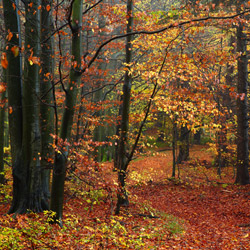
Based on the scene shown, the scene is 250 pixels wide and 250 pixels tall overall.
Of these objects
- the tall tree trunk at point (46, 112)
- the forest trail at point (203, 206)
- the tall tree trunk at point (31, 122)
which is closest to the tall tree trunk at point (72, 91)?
the tall tree trunk at point (31, 122)

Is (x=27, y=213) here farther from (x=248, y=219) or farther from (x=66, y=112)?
(x=248, y=219)

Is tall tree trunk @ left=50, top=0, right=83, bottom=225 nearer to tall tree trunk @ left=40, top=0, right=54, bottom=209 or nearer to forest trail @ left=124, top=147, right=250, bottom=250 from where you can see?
tall tree trunk @ left=40, top=0, right=54, bottom=209

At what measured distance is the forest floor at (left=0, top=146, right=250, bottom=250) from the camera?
488 centimetres

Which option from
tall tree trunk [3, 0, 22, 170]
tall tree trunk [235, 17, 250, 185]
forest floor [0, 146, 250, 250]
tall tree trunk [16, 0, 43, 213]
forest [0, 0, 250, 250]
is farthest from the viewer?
tall tree trunk [235, 17, 250, 185]

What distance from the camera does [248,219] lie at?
8.09m

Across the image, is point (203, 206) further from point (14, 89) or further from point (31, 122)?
point (14, 89)

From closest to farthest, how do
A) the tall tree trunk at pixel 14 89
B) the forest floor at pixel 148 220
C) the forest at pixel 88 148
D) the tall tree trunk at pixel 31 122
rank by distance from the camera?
the forest floor at pixel 148 220
the forest at pixel 88 148
the tall tree trunk at pixel 31 122
the tall tree trunk at pixel 14 89

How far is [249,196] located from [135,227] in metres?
5.62

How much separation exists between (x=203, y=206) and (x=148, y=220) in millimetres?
3350

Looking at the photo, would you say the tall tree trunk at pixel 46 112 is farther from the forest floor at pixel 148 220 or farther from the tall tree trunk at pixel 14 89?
the forest floor at pixel 148 220

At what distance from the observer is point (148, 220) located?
7.82m

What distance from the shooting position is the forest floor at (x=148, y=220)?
4883 millimetres

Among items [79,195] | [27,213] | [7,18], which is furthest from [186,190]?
[7,18]

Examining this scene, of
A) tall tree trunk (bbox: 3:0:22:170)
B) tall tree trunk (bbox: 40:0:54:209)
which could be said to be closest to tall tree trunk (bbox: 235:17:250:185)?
tall tree trunk (bbox: 40:0:54:209)
